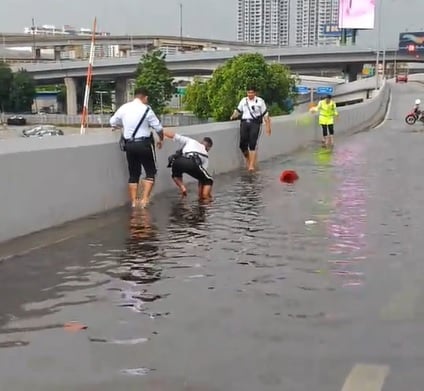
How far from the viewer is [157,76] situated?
96500 millimetres

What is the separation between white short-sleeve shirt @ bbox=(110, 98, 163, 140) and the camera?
989 centimetres

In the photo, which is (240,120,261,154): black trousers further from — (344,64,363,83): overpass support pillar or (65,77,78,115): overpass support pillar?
(344,64,363,83): overpass support pillar

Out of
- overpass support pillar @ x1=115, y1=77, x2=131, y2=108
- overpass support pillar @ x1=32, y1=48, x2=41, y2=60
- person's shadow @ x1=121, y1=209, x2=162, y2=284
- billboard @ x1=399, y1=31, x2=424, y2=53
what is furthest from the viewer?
overpass support pillar @ x1=32, y1=48, x2=41, y2=60

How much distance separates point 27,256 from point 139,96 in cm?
345

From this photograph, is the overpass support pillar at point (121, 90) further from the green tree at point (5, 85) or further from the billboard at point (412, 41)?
the billboard at point (412, 41)

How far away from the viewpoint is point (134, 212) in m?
10.1

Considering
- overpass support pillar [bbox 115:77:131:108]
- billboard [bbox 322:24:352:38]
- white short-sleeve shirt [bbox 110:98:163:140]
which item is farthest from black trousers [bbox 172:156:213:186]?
billboard [bbox 322:24:352:38]

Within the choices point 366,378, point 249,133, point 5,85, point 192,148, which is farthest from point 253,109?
point 5,85

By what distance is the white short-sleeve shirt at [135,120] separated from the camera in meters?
9.89

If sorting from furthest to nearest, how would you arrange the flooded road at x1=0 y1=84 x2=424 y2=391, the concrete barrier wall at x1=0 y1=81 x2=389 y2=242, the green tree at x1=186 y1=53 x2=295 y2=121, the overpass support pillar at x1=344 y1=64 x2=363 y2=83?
the overpass support pillar at x1=344 y1=64 x2=363 y2=83 < the green tree at x1=186 y1=53 x2=295 y2=121 < the concrete barrier wall at x1=0 y1=81 x2=389 y2=242 < the flooded road at x1=0 y1=84 x2=424 y2=391

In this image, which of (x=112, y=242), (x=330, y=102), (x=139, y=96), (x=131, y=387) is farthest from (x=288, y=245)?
(x=330, y=102)

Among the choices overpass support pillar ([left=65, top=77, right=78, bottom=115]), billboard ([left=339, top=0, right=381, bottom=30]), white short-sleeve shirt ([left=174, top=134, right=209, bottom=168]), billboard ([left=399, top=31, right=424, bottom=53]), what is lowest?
overpass support pillar ([left=65, top=77, right=78, bottom=115])

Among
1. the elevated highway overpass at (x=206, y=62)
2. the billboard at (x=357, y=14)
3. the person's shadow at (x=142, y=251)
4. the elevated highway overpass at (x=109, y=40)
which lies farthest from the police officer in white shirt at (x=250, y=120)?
the elevated highway overpass at (x=109, y=40)

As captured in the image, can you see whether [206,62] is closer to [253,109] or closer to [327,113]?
[327,113]
